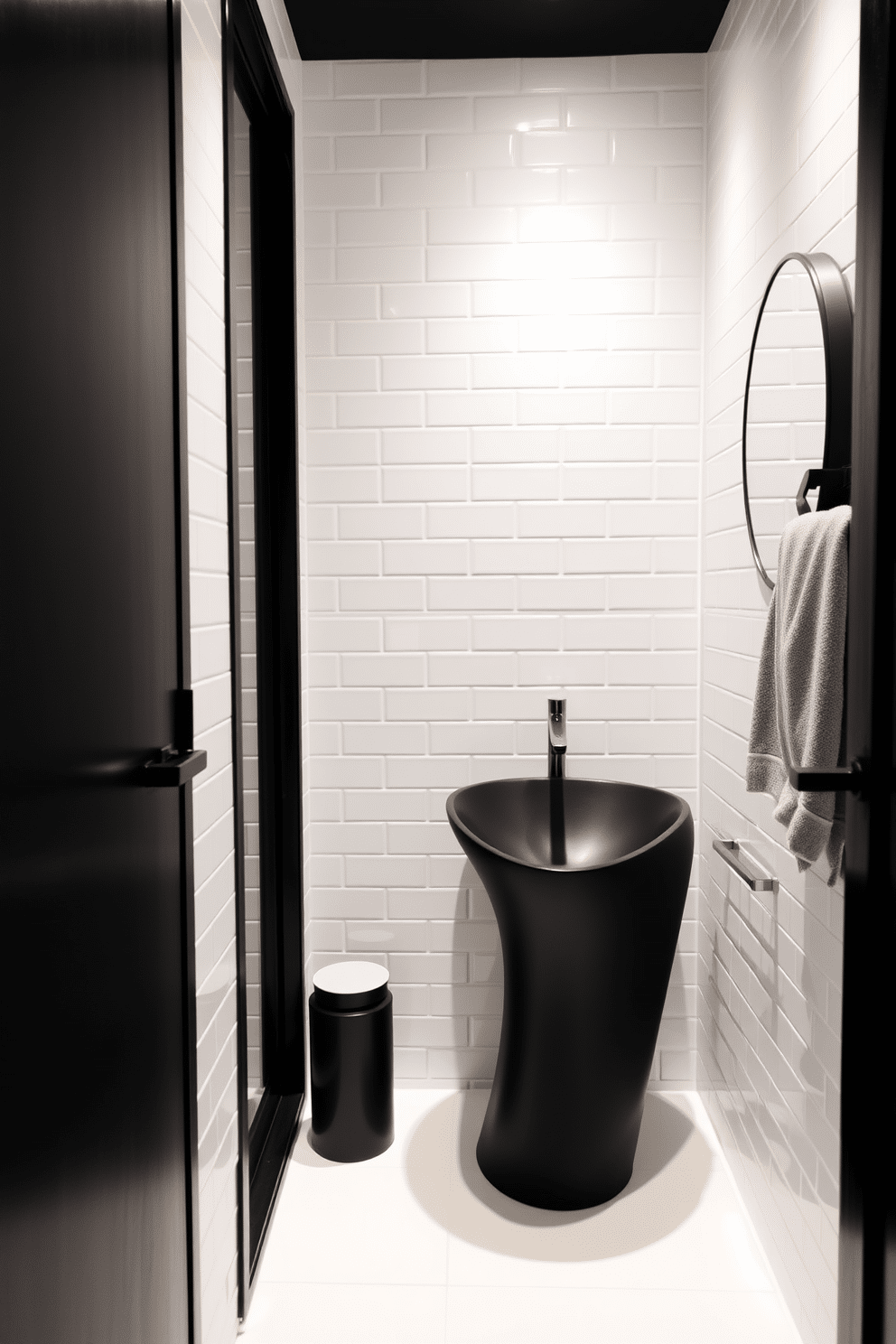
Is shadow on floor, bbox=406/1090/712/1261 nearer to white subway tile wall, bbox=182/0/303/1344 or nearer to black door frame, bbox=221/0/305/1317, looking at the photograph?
black door frame, bbox=221/0/305/1317

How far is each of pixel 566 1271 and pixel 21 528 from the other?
69.2 inches

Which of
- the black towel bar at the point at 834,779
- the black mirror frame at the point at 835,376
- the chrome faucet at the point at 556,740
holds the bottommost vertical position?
the chrome faucet at the point at 556,740

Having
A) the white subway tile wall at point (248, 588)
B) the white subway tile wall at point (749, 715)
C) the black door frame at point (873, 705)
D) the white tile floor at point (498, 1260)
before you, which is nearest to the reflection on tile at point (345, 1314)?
the white tile floor at point (498, 1260)

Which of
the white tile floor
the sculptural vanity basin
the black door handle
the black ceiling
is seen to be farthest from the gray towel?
the black ceiling

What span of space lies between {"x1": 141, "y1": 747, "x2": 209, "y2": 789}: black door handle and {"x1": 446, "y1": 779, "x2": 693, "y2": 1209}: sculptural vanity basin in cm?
87

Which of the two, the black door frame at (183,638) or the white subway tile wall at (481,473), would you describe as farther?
the white subway tile wall at (481,473)

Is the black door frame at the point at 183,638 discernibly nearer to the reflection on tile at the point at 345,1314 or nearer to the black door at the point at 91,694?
the black door at the point at 91,694

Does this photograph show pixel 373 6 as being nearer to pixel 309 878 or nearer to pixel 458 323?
pixel 458 323

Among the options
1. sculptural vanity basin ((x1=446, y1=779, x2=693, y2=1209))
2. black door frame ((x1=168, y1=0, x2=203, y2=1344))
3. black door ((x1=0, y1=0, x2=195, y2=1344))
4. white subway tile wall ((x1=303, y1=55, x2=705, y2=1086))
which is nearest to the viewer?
black door ((x1=0, y1=0, x2=195, y2=1344))

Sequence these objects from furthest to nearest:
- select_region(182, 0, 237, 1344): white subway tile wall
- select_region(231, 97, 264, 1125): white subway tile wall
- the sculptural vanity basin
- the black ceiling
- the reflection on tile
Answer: the black ceiling, select_region(231, 97, 264, 1125): white subway tile wall, the sculptural vanity basin, the reflection on tile, select_region(182, 0, 237, 1344): white subway tile wall

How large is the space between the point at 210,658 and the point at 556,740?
45.3 inches

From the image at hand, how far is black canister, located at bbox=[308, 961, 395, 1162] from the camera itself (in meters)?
2.16

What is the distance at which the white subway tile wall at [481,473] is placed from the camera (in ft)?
7.72

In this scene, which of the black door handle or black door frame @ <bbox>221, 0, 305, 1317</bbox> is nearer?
the black door handle
